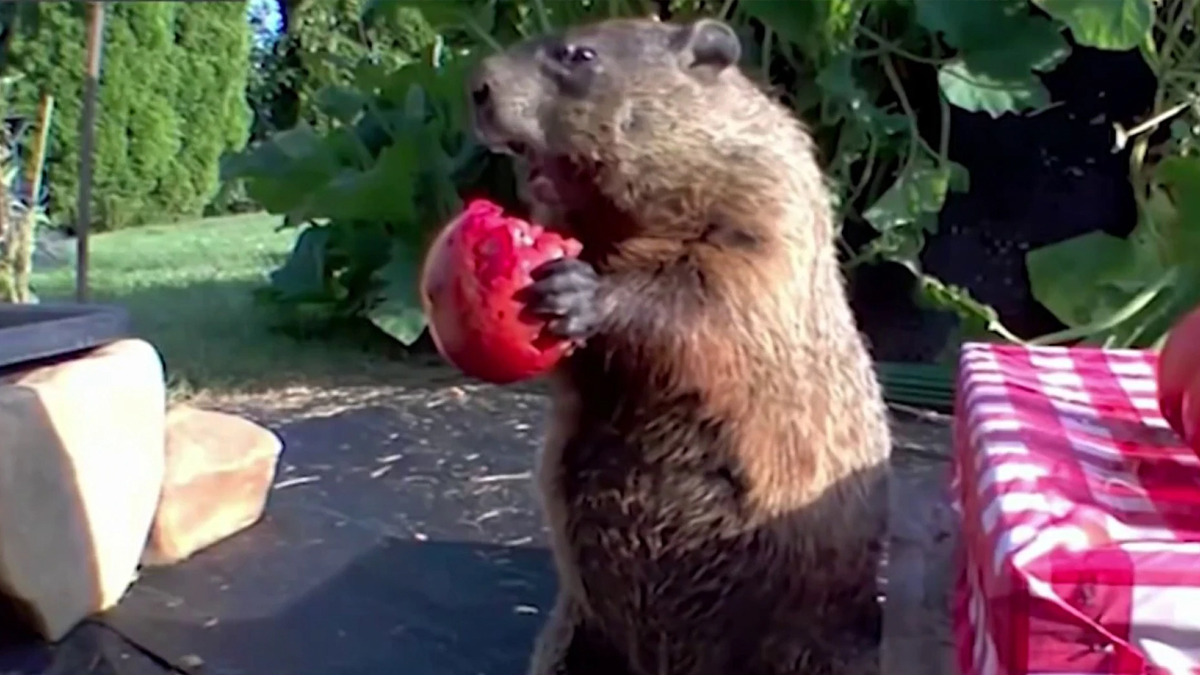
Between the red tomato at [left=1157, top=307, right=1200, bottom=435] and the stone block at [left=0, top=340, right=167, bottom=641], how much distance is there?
1198 mm

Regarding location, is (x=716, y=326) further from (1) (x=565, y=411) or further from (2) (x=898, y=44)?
(2) (x=898, y=44)

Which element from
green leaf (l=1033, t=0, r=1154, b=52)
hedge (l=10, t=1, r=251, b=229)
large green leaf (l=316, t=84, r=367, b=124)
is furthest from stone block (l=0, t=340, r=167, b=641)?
hedge (l=10, t=1, r=251, b=229)

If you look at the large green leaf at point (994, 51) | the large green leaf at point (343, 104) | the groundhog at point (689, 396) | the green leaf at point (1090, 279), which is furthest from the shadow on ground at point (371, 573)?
the large green leaf at point (343, 104)

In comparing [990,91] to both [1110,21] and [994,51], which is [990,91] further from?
[1110,21]

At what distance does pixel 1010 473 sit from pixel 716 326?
34cm

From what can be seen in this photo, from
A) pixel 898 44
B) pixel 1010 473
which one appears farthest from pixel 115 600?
pixel 898 44

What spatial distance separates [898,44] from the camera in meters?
3.47

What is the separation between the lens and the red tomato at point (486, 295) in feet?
4.51

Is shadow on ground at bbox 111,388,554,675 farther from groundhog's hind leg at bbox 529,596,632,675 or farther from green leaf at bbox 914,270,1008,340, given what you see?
green leaf at bbox 914,270,1008,340

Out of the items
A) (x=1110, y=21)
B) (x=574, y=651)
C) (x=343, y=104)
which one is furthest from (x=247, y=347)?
(x=574, y=651)

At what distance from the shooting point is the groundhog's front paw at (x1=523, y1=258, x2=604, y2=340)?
1.38 meters

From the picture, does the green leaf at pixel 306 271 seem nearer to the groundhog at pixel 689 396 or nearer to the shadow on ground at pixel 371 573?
the shadow on ground at pixel 371 573

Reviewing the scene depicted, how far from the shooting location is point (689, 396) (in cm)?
148

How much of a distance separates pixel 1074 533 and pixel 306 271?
10.7 feet
